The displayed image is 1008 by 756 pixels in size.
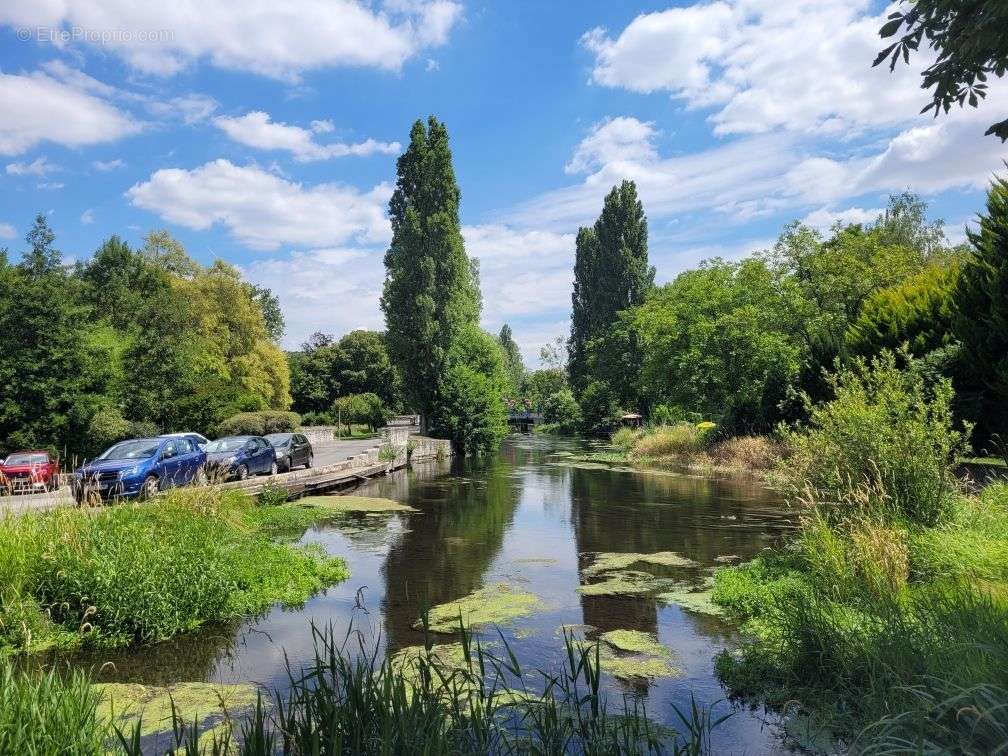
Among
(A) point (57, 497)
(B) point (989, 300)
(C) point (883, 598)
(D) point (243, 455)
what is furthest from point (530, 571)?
(D) point (243, 455)

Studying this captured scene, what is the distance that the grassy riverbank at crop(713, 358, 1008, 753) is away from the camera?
4359 millimetres

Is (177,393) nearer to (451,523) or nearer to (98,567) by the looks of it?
(451,523)

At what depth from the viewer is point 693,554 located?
1327 cm

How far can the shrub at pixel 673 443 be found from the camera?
1344 inches

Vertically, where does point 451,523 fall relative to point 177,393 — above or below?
below

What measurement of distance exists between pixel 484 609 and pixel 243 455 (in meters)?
15.4

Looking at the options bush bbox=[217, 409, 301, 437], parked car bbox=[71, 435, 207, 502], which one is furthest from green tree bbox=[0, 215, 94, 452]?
parked car bbox=[71, 435, 207, 502]

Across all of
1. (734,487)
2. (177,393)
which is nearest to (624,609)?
(734,487)

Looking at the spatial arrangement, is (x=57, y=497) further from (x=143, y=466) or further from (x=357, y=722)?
(x=357, y=722)

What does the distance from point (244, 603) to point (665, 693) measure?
5952 millimetres

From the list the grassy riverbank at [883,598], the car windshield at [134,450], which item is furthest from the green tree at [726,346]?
the car windshield at [134,450]

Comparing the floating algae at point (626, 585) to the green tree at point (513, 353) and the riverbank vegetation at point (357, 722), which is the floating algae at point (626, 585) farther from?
the green tree at point (513, 353)

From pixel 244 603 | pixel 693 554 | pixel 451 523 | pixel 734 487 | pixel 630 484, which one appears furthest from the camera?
pixel 630 484

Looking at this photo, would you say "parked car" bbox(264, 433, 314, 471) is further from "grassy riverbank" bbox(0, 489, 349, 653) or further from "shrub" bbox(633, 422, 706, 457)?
"shrub" bbox(633, 422, 706, 457)
